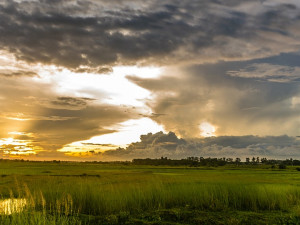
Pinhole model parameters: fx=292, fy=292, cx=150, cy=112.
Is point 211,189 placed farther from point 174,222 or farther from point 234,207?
point 174,222

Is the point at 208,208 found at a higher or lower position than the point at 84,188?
lower

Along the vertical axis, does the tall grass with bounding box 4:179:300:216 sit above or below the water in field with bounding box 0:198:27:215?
below

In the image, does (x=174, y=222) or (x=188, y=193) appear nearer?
(x=174, y=222)

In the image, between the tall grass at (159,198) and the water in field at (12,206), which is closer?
the water in field at (12,206)

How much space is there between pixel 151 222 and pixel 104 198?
4.75 metres

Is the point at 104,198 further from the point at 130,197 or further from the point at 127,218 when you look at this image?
the point at 127,218

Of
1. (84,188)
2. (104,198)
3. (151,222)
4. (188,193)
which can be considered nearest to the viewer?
Result: (151,222)

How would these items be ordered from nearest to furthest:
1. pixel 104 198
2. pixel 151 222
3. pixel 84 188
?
pixel 151 222, pixel 104 198, pixel 84 188

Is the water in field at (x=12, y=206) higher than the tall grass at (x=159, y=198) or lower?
higher

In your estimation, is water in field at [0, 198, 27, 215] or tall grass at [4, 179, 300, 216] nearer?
water in field at [0, 198, 27, 215]

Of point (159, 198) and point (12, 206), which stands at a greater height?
point (12, 206)

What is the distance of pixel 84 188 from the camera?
1811 cm

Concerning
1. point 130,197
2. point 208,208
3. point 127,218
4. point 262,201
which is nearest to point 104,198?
point 130,197

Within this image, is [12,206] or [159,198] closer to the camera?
[12,206]
